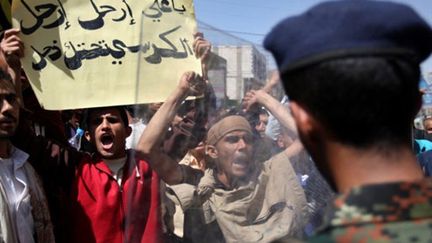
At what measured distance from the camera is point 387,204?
951 millimetres

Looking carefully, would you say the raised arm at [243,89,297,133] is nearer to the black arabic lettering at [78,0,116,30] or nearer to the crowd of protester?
the crowd of protester

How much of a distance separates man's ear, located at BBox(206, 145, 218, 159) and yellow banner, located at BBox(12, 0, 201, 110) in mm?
883

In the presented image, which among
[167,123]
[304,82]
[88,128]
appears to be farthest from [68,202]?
[304,82]

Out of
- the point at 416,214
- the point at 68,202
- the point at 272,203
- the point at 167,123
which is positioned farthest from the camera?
the point at 68,202

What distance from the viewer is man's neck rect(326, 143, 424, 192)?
0.98 m

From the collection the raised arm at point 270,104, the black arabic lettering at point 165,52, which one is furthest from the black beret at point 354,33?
the black arabic lettering at point 165,52

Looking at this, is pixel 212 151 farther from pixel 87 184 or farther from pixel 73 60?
pixel 73 60

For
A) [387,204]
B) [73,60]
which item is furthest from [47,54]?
[387,204]

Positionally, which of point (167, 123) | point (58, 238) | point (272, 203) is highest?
point (167, 123)

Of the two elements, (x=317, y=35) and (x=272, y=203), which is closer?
(x=317, y=35)

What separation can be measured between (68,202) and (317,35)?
2.15 metres

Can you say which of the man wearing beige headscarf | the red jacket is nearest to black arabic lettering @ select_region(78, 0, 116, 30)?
the red jacket

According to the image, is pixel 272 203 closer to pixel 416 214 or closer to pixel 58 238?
pixel 416 214

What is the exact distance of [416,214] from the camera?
958mm
